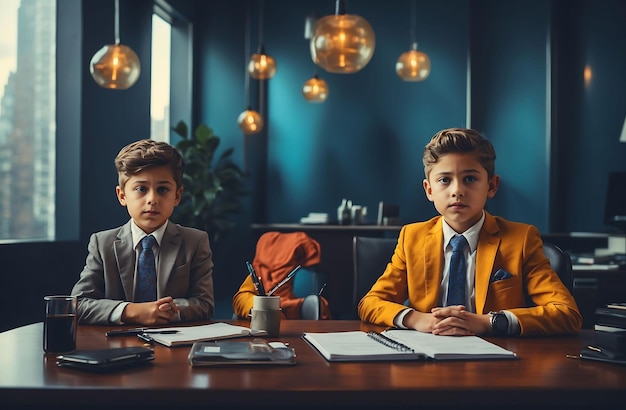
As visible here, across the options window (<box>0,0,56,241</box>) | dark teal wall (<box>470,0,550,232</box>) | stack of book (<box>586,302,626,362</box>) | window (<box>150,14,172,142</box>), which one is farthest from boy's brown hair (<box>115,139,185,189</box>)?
dark teal wall (<box>470,0,550,232</box>)

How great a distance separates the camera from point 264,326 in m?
1.65

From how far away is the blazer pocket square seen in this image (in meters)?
1.86

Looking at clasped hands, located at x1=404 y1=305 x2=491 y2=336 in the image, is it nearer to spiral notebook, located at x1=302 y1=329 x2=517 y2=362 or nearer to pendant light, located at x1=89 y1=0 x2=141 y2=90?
spiral notebook, located at x1=302 y1=329 x2=517 y2=362

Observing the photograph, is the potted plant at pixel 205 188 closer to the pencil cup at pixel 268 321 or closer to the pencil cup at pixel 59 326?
the pencil cup at pixel 268 321

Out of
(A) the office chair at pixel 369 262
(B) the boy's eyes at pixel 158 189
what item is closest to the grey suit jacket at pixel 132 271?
(B) the boy's eyes at pixel 158 189

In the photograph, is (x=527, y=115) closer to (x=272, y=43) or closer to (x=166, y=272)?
(x=272, y=43)

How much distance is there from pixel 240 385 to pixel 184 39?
5.73 meters

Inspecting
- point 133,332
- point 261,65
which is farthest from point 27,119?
point 133,332

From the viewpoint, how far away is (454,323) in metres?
1.62

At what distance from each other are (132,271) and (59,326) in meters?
0.64

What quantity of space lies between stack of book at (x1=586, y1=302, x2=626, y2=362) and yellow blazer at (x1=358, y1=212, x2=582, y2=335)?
0.23m

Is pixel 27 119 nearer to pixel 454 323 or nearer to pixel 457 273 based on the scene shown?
pixel 457 273

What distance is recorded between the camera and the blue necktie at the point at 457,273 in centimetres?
191

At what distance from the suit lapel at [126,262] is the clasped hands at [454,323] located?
914 millimetres
